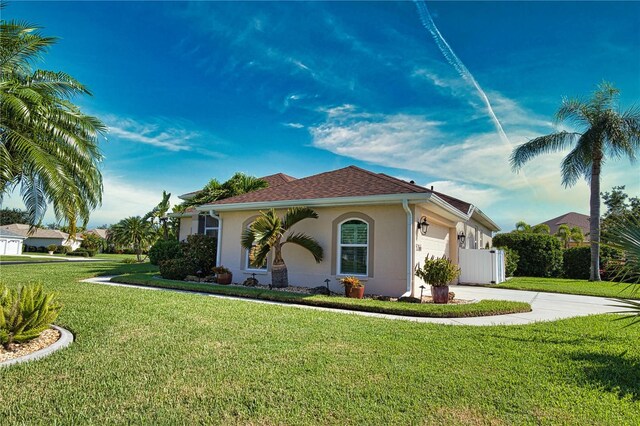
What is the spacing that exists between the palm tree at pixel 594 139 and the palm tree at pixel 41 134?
2209cm

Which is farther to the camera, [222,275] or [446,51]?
[222,275]

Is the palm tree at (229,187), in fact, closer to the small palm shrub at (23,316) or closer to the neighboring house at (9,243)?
the small palm shrub at (23,316)

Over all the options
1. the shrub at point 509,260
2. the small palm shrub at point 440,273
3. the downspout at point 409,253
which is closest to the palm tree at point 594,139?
the shrub at point 509,260

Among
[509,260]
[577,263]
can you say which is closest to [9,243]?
[509,260]

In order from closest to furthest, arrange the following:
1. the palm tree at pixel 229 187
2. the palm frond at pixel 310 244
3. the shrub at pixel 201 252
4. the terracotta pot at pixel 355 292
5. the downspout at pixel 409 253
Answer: the terracotta pot at pixel 355 292 < the downspout at pixel 409 253 < the palm frond at pixel 310 244 < the shrub at pixel 201 252 < the palm tree at pixel 229 187

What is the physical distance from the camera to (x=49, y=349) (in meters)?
4.91

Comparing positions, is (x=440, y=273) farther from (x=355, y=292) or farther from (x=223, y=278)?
(x=223, y=278)

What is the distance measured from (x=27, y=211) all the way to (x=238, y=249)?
6.82 meters

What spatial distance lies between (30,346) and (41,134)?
5397 millimetres

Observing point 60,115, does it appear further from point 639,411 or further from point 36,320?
point 639,411

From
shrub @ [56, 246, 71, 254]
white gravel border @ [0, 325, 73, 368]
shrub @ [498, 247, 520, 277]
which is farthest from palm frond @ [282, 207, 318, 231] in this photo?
shrub @ [56, 246, 71, 254]

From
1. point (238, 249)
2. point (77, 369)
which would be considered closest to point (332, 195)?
point (238, 249)

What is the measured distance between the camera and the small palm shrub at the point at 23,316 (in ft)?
15.9

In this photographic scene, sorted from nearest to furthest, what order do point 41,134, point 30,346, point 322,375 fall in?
point 322,375
point 30,346
point 41,134
